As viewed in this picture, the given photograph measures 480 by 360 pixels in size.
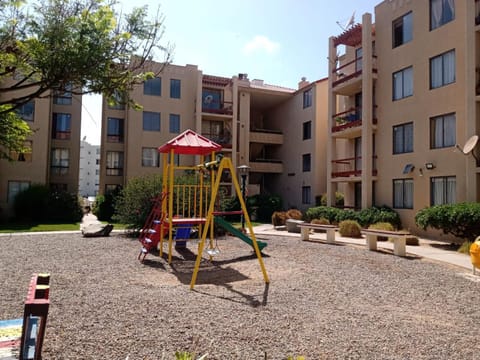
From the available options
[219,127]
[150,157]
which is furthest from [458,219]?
[150,157]

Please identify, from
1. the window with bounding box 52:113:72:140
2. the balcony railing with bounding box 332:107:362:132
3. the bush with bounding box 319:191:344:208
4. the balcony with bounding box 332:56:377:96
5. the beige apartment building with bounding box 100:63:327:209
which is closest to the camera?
the balcony with bounding box 332:56:377:96

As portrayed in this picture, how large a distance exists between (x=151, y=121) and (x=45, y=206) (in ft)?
33.2

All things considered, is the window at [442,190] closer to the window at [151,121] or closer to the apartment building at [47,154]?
the window at [151,121]

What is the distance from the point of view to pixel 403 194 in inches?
792

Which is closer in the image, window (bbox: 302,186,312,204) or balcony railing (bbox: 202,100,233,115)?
window (bbox: 302,186,312,204)

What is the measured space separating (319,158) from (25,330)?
28430mm

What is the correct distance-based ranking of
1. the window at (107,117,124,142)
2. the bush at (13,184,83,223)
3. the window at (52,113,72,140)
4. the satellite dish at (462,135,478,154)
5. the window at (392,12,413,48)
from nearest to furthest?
the satellite dish at (462,135,478,154)
the window at (392,12,413,48)
the bush at (13,184,83,223)
the window at (52,113,72,140)
the window at (107,117,124,142)

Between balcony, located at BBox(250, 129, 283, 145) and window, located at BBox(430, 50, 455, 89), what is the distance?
57.3 feet

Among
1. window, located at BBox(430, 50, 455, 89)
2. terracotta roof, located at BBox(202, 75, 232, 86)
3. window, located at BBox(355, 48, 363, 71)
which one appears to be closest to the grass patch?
terracotta roof, located at BBox(202, 75, 232, 86)

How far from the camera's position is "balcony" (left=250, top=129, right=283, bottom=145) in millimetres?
34312

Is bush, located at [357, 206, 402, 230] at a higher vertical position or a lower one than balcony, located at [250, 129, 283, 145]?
lower

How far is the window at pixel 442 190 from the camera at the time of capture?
17148 millimetres

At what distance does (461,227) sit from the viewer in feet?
47.5

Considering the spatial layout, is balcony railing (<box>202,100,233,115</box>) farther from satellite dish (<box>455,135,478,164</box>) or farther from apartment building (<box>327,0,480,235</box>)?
satellite dish (<box>455,135,478,164</box>)
